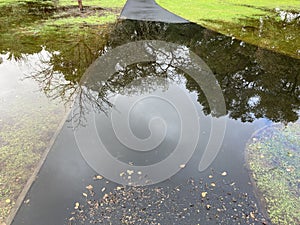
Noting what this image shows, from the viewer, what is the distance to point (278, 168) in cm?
475

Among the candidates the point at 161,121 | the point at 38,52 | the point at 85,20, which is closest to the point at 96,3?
the point at 85,20

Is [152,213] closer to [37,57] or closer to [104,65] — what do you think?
[104,65]

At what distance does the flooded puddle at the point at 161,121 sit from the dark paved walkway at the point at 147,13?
1.77m

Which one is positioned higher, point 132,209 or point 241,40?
point 241,40

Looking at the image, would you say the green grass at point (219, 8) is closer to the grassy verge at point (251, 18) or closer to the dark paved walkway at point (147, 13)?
the grassy verge at point (251, 18)

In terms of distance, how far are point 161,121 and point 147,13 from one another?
8331mm

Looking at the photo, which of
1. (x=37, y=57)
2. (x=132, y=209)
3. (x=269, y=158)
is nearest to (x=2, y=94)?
(x=37, y=57)

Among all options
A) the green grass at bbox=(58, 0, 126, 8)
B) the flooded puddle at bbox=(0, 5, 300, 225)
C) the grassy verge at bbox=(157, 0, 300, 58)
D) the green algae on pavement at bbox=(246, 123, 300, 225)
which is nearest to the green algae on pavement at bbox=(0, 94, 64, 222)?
the flooded puddle at bbox=(0, 5, 300, 225)

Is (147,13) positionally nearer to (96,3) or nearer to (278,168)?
(96,3)

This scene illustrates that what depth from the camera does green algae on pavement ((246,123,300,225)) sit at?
4030 mm

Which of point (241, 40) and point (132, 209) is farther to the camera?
point (241, 40)

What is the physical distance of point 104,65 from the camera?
26.9ft

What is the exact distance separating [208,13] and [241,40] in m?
3.91

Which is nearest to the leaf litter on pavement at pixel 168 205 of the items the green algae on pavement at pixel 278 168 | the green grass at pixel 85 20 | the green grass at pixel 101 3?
the green algae on pavement at pixel 278 168
